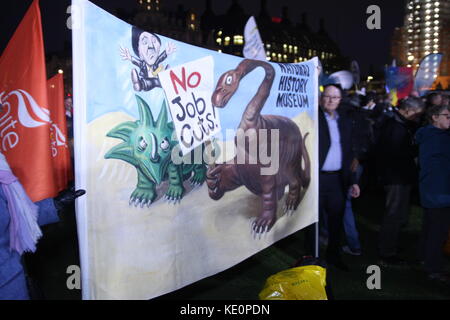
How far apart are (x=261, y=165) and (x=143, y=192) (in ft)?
4.97

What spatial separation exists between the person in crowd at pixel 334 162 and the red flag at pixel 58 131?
365 cm

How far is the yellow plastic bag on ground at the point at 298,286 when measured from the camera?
298 centimetres

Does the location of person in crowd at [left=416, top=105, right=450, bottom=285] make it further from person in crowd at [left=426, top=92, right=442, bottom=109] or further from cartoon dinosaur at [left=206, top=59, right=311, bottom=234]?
person in crowd at [left=426, top=92, right=442, bottom=109]

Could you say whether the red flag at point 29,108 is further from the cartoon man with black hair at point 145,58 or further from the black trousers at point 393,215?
the black trousers at point 393,215

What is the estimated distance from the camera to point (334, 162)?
16.4 feet

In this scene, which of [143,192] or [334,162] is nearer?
[143,192]

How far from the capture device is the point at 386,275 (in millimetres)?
4832

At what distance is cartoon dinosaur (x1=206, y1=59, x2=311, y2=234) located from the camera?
3.49 m

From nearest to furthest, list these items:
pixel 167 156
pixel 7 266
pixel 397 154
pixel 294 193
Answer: pixel 7 266, pixel 167 156, pixel 294 193, pixel 397 154

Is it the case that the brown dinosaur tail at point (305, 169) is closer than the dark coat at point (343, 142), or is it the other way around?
the brown dinosaur tail at point (305, 169)

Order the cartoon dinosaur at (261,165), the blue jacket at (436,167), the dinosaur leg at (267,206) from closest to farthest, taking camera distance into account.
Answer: the cartoon dinosaur at (261,165) < the dinosaur leg at (267,206) < the blue jacket at (436,167)

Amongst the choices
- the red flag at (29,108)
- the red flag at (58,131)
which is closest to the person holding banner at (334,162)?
the red flag at (29,108)

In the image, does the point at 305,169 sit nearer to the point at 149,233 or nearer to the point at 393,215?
the point at 393,215

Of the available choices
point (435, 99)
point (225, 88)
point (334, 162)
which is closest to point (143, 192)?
point (225, 88)
